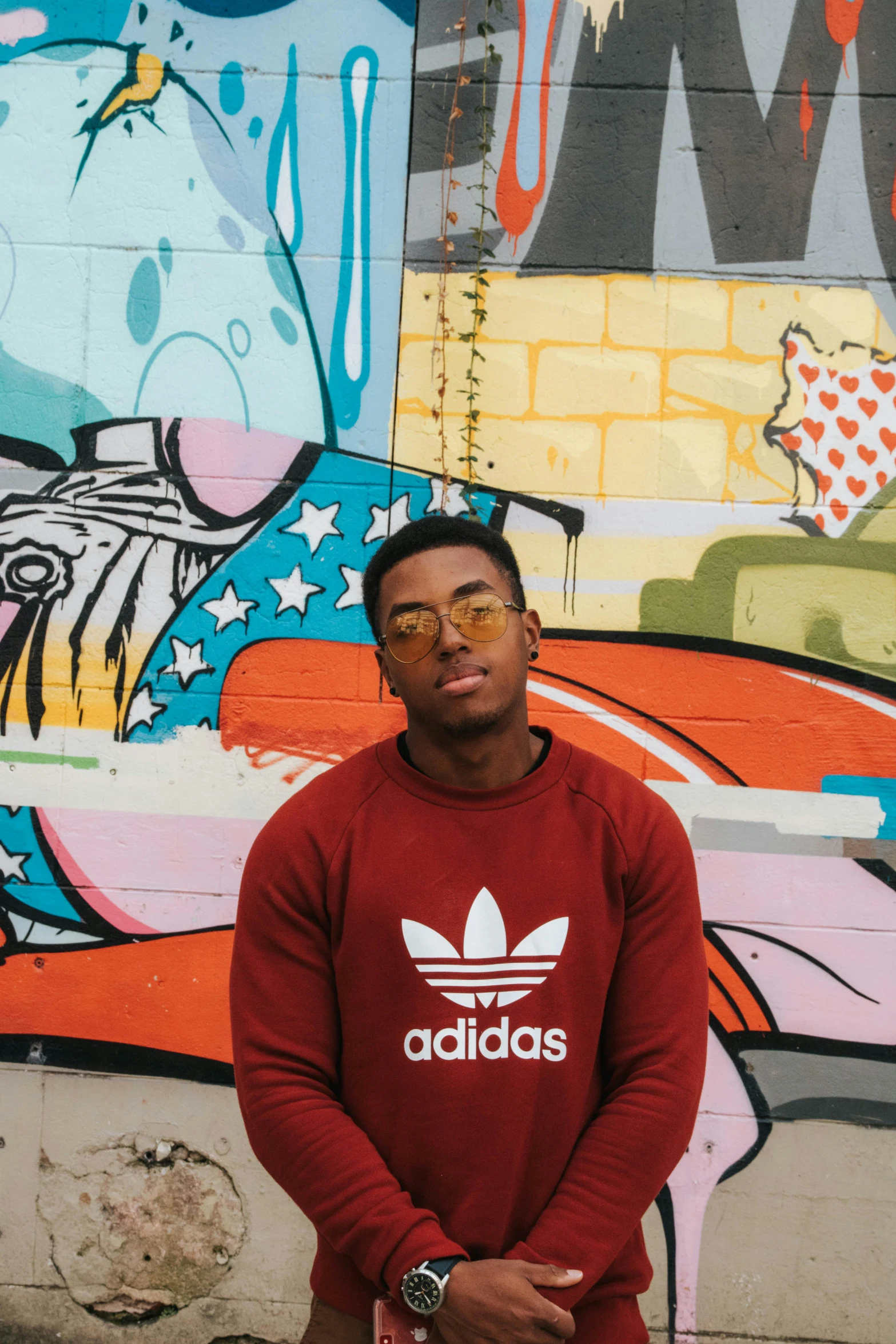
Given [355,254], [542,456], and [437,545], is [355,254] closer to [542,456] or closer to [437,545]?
[542,456]

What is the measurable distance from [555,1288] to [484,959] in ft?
1.50

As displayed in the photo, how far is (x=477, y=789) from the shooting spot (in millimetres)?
1668

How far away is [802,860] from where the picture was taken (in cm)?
296

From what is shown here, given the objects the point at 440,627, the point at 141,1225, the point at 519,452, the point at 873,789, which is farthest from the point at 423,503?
the point at 141,1225

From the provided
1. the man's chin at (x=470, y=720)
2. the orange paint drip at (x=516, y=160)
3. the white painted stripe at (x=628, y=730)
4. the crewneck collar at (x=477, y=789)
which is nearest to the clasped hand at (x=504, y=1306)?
the crewneck collar at (x=477, y=789)

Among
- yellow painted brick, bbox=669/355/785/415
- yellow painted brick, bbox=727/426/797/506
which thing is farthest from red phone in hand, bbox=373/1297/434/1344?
yellow painted brick, bbox=669/355/785/415

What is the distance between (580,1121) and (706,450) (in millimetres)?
2060

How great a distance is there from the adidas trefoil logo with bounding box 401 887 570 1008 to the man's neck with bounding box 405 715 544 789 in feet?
0.74

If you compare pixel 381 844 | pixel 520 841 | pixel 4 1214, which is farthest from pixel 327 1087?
pixel 4 1214

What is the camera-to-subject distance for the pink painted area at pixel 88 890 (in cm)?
305

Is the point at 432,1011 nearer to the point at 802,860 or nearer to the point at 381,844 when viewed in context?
the point at 381,844

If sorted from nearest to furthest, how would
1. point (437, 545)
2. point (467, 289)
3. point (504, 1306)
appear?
point (504, 1306) < point (437, 545) < point (467, 289)

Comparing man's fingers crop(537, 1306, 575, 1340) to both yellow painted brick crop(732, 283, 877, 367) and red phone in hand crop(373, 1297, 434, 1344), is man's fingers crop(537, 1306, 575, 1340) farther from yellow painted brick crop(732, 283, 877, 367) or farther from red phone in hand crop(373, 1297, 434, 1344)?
yellow painted brick crop(732, 283, 877, 367)

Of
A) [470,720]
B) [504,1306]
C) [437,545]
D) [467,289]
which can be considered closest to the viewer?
[504,1306]
